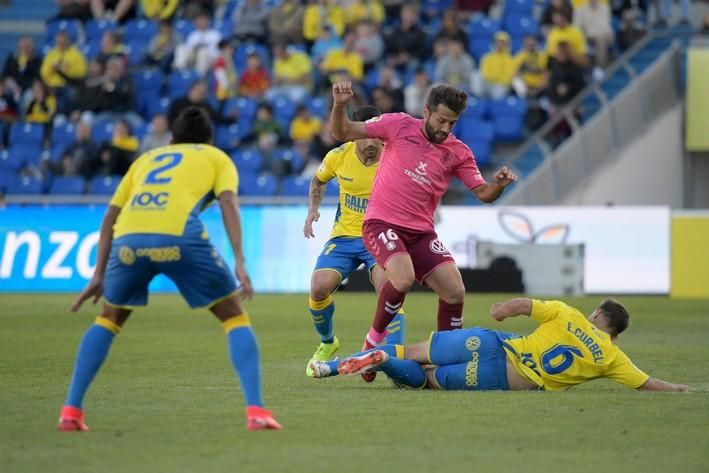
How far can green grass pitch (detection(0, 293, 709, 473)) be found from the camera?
689 centimetres

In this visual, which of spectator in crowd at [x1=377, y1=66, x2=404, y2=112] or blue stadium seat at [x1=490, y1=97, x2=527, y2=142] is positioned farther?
blue stadium seat at [x1=490, y1=97, x2=527, y2=142]

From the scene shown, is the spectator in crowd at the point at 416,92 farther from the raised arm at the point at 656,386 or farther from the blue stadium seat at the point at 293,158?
the raised arm at the point at 656,386

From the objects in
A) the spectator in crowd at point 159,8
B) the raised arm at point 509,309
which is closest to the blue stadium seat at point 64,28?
the spectator in crowd at point 159,8

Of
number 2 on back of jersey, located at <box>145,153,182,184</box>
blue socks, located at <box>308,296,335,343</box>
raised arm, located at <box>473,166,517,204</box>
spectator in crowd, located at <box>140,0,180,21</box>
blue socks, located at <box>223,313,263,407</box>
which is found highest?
spectator in crowd, located at <box>140,0,180,21</box>

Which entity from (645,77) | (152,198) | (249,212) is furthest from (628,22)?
(152,198)

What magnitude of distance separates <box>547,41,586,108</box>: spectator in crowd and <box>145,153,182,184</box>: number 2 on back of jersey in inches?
758

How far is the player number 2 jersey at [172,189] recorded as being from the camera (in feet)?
25.5

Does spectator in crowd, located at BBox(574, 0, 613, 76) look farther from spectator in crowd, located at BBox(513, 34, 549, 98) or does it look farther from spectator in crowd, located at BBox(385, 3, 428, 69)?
spectator in crowd, located at BBox(385, 3, 428, 69)

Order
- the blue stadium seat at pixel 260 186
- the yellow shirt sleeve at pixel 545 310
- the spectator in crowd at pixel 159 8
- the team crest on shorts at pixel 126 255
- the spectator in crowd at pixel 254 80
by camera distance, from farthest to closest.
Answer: the spectator in crowd at pixel 159 8
the spectator in crowd at pixel 254 80
the blue stadium seat at pixel 260 186
the yellow shirt sleeve at pixel 545 310
the team crest on shorts at pixel 126 255

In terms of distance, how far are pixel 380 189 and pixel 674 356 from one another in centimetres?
394

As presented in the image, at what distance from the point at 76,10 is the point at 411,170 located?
22330 millimetres

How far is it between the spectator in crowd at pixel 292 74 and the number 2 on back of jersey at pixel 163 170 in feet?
65.7

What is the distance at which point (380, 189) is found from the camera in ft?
35.5

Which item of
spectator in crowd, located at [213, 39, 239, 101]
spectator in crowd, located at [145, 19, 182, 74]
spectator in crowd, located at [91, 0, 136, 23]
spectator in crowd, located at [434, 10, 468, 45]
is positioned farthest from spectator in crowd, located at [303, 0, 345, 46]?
spectator in crowd, located at [91, 0, 136, 23]
